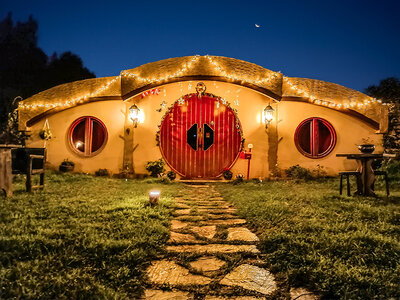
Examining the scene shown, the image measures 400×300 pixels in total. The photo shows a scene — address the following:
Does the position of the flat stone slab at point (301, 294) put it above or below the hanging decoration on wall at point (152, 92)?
below

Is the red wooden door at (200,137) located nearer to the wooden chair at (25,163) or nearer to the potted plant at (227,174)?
the potted plant at (227,174)

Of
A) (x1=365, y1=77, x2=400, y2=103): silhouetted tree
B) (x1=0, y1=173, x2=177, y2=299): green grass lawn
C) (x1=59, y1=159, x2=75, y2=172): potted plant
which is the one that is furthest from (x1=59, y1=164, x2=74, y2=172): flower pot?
(x1=365, y1=77, x2=400, y2=103): silhouetted tree

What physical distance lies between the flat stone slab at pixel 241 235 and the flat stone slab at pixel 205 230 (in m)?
0.21

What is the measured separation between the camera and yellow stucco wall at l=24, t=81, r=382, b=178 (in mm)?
9344

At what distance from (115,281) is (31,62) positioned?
35899 millimetres

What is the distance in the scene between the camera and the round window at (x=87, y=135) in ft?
31.5

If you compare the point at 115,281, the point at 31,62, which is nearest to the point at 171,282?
the point at 115,281

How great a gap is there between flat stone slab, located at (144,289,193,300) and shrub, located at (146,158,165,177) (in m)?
7.26

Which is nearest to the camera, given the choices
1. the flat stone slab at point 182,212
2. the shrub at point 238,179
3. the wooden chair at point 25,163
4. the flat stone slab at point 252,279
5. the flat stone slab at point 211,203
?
the flat stone slab at point 252,279

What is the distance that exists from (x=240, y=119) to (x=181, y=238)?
720 centimetres

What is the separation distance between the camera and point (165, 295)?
1.82 m

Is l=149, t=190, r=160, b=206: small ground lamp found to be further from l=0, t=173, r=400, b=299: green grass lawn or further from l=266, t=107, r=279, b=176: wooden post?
l=266, t=107, r=279, b=176: wooden post

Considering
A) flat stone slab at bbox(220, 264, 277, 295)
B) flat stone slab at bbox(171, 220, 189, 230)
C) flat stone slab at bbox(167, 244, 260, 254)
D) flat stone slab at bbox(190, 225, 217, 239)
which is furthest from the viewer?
flat stone slab at bbox(171, 220, 189, 230)

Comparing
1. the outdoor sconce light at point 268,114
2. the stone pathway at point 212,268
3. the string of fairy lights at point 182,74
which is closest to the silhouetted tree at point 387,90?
the string of fairy lights at point 182,74
